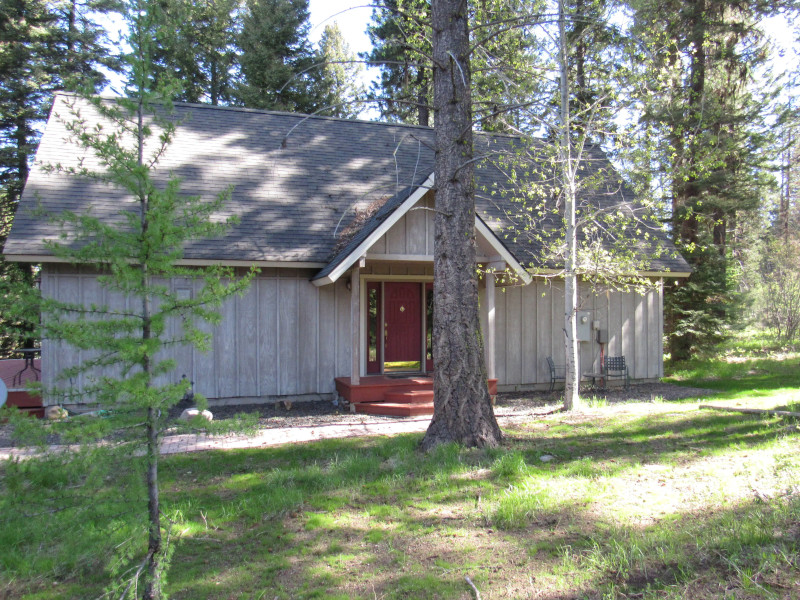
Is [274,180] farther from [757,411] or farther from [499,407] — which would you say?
[757,411]

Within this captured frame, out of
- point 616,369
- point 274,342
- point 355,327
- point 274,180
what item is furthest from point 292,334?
point 616,369

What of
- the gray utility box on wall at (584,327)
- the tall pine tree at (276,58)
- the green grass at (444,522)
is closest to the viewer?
the green grass at (444,522)

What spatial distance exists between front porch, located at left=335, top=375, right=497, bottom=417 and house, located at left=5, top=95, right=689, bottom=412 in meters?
0.31

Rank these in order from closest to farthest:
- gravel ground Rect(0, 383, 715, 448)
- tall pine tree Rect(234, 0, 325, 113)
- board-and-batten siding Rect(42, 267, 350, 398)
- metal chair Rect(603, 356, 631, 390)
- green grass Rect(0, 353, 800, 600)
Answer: green grass Rect(0, 353, 800, 600) < gravel ground Rect(0, 383, 715, 448) < board-and-batten siding Rect(42, 267, 350, 398) < metal chair Rect(603, 356, 631, 390) < tall pine tree Rect(234, 0, 325, 113)

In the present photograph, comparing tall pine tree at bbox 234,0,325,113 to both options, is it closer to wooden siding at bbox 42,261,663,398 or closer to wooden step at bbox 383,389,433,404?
wooden siding at bbox 42,261,663,398

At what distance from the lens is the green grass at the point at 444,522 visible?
353 centimetres

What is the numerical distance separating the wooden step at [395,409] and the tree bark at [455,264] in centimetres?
347

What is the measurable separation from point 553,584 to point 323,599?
4.89 ft

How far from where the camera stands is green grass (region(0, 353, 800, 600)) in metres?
→ 3.53

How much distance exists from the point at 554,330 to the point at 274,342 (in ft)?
21.3

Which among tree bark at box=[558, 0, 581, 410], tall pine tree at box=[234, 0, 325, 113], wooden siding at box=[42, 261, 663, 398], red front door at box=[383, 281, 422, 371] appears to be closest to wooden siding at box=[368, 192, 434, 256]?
wooden siding at box=[42, 261, 663, 398]

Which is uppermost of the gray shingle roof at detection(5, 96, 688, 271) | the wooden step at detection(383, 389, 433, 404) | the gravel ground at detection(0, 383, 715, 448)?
the gray shingle roof at detection(5, 96, 688, 271)

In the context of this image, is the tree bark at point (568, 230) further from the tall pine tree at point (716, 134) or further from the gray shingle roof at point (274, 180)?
the tall pine tree at point (716, 134)

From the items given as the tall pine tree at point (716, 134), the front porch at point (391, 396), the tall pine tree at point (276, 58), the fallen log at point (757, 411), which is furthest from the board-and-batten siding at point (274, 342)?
the tall pine tree at point (276, 58)
